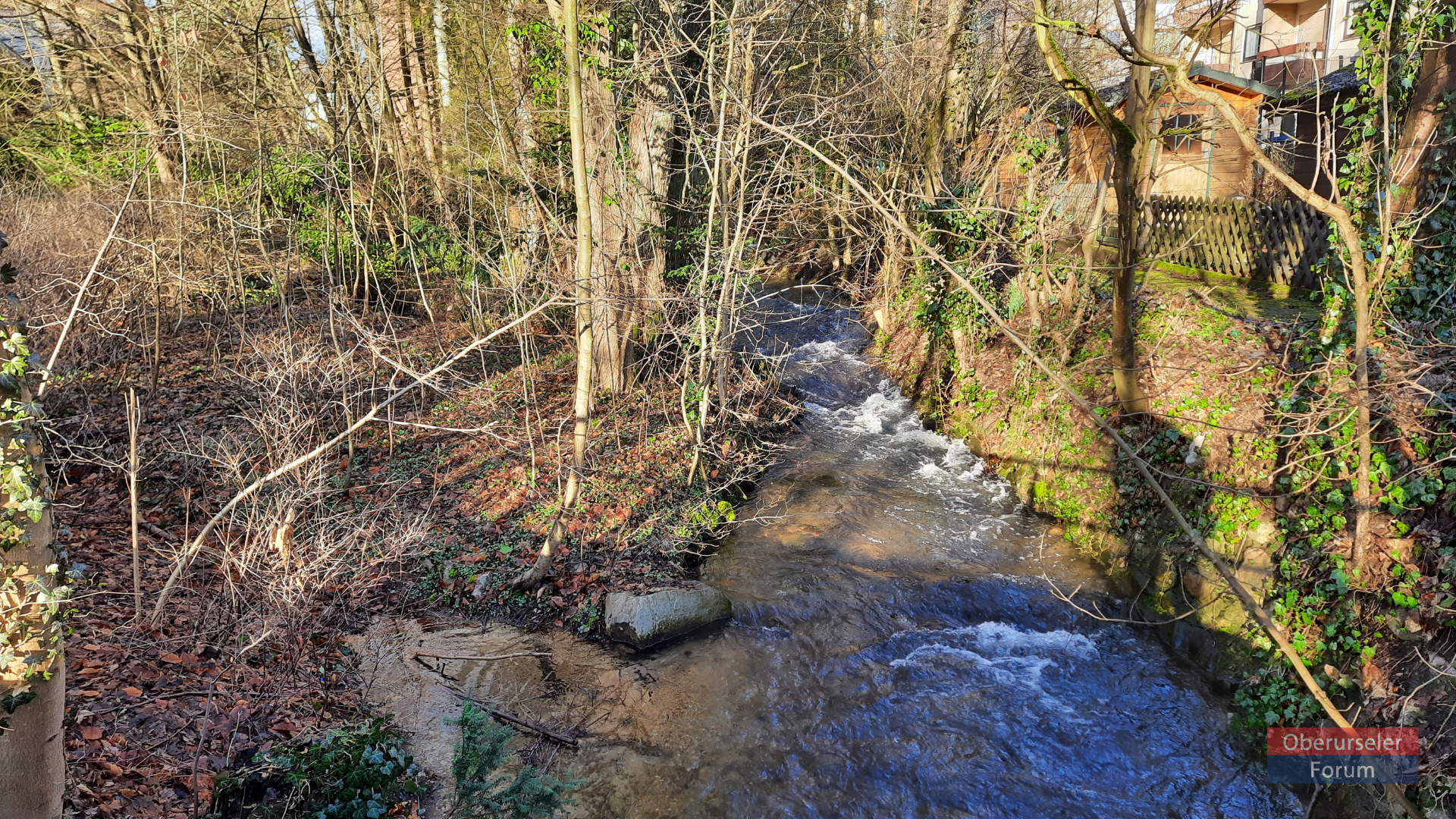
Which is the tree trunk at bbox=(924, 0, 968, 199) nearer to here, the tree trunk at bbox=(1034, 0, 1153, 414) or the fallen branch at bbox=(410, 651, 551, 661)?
the tree trunk at bbox=(1034, 0, 1153, 414)

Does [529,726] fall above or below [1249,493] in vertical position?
below

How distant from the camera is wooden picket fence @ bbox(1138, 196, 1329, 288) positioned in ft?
39.2

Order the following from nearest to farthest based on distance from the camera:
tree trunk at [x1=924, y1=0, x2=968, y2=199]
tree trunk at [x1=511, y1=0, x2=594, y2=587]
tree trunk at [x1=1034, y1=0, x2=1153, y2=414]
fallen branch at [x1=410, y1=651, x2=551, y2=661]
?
fallen branch at [x1=410, y1=651, x2=551, y2=661]
tree trunk at [x1=1034, y1=0, x2=1153, y2=414]
tree trunk at [x1=511, y1=0, x2=594, y2=587]
tree trunk at [x1=924, y1=0, x2=968, y2=199]

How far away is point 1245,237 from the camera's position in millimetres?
13180

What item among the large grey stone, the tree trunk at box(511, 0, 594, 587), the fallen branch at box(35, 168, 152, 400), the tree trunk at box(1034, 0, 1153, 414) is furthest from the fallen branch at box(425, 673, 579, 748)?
the tree trunk at box(1034, 0, 1153, 414)

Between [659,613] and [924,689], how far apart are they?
272cm

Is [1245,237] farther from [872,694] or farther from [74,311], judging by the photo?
[74,311]

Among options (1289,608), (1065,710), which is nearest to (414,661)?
(1065,710)

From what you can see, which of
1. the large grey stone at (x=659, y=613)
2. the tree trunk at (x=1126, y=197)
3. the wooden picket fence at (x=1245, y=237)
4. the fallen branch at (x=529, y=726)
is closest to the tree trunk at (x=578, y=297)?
the large grey stone at (x=659, y=613)

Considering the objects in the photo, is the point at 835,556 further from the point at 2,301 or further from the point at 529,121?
the point at 529,121

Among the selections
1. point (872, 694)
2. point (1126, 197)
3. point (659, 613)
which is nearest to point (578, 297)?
point (659, 613)

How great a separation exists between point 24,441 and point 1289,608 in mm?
8791

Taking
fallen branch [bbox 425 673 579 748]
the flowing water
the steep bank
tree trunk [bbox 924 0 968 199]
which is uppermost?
tree trunk [bbox 924 0 968 199]

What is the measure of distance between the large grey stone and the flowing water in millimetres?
205
